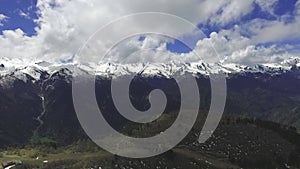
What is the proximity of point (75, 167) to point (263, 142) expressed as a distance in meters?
95.9

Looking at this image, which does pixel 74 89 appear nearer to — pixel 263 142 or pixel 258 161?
pixel 258 161

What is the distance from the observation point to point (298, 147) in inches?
7293

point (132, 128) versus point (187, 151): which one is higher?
point (132, 128)

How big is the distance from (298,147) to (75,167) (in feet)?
381

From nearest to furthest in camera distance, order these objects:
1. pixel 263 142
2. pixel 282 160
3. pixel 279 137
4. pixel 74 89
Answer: pixel 74 89, pixel 282 160, pixel 263 142, pixel 279 137

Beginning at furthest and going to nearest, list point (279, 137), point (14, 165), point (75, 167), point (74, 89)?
point (279, 137)
point (14, 165)
point (75, 167)
point (74, 89)

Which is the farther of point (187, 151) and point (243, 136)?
point (243, 136)

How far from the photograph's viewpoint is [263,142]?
17662cm

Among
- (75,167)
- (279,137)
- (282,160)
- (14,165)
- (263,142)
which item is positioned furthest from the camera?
(279,137)

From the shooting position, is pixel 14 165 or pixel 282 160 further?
pixel 282 160

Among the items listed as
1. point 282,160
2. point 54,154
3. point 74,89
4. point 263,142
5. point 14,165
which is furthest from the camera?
point 263,142

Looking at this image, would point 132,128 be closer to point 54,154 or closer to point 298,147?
point 54,154

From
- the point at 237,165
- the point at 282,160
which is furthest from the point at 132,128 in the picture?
the point at 282,160

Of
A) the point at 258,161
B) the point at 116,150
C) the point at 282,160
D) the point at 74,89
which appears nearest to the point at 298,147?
the point at 282,160
